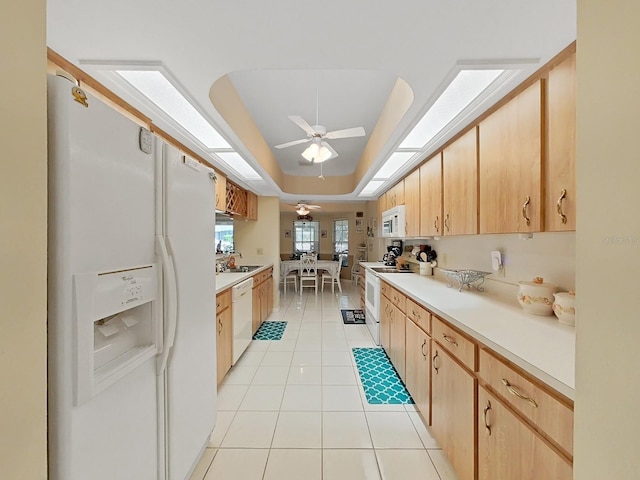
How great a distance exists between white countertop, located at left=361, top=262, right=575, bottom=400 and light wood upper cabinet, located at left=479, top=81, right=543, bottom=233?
0.49 m

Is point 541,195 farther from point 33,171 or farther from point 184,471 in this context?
point 184,471

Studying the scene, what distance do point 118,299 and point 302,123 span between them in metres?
1.80

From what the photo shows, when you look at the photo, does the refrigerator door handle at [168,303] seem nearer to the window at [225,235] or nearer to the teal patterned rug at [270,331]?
the teal patterned rug at [270,331]

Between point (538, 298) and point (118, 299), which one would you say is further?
point (538, 298)

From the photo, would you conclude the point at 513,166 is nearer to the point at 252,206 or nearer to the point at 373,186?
the point at 373,186

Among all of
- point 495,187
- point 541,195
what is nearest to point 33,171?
point 541,195

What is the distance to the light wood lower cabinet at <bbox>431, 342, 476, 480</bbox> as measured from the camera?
1288 millimetres

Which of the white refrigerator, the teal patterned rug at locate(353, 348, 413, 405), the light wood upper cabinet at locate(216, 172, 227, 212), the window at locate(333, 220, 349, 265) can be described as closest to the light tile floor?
the teal patterned rug at locate(353, 348, 413, 405)

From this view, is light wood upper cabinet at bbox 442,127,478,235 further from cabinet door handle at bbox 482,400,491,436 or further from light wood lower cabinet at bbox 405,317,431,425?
cabinet door handle at bbox 482,400,491,436

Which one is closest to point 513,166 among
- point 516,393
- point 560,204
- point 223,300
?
point 560,204

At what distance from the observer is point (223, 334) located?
236 cm

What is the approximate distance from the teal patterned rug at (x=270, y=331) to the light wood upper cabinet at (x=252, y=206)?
1.89 metres

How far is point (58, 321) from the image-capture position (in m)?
0.72

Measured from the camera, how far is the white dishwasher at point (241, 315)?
106 inches
